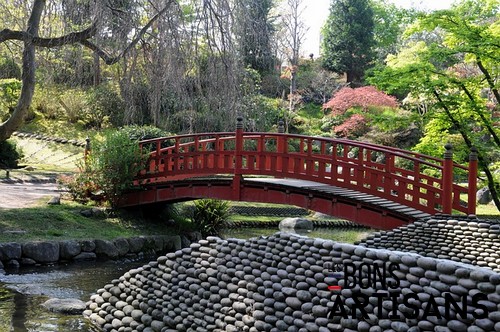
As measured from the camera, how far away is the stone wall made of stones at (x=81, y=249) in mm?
12078

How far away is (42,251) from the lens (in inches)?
489

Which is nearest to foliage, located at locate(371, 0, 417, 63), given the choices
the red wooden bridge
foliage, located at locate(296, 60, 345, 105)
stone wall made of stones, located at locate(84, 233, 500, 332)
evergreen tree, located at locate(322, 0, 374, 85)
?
evergreen tree, located at locate(322, 0, 374, 85)

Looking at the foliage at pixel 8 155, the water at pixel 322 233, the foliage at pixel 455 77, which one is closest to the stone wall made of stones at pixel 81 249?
the water at pixel 322 233

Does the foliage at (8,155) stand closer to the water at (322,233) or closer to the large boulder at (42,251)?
the water at (322,233)

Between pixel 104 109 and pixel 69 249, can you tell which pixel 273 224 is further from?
pixel 104 109

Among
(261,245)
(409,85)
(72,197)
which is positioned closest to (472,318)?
(261,245)

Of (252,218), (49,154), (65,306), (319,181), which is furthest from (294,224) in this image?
(49,154)

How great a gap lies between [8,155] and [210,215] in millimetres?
8373

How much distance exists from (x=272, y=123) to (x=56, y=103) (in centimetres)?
962

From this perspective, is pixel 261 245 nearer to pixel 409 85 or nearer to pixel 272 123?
pixel 409 85

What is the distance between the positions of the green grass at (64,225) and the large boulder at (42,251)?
11.8 inches

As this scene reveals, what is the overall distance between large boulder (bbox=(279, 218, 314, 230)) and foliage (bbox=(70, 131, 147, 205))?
5.14 m

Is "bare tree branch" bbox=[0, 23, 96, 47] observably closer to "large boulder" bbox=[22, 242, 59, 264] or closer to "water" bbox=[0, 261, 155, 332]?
"large boulder" bbox=[22, 242, 59, 264]

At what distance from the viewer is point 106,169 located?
15578 millimetres
